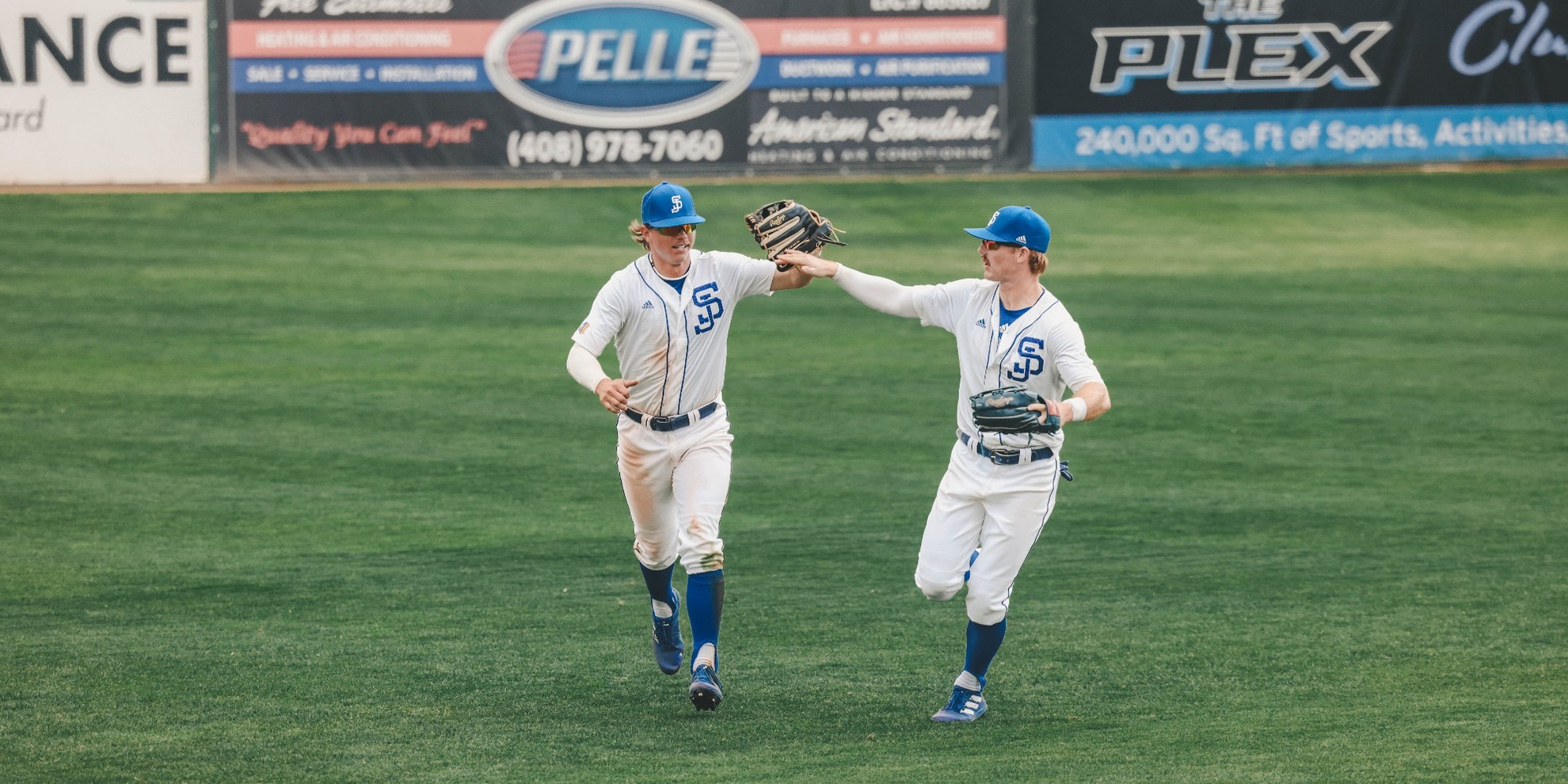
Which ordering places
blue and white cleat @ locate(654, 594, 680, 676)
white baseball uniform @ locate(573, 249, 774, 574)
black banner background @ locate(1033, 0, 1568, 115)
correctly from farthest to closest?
black banner background @ locate(1033, 0, 1568, 115) < blue and white cleat @ locate(654, 594, 680, 676) < white baseball uniform @ locate(573, 249, 774, 574)

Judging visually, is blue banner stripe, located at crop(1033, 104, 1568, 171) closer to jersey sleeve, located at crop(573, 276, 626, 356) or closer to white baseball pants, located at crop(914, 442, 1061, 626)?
jersey sleeve, located at crop(573, 276, 626, 356)

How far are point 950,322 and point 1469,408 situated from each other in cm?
761

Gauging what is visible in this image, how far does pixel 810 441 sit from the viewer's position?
40.2 ft

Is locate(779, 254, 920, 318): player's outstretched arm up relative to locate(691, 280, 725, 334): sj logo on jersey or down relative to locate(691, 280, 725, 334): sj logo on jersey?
up

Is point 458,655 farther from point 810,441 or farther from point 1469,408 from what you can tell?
point 1469,408

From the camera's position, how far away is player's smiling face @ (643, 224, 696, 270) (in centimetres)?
694

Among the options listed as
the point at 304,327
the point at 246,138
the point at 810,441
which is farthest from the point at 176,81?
the point at 810,441

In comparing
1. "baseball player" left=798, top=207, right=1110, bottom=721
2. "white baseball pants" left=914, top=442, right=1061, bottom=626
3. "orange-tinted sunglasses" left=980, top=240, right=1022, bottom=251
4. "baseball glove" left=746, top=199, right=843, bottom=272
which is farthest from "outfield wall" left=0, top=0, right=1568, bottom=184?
"white baseball pants" left=914, top=442, right=1061, bottom=626

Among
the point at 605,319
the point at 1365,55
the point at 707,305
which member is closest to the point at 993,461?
the point at 707,305

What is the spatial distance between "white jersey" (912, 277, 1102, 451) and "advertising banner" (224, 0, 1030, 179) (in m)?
16.5

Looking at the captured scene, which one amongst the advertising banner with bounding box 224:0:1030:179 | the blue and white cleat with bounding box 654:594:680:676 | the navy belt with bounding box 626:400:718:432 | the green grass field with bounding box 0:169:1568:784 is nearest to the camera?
the green grass field with bounding box 0:169:1568:784

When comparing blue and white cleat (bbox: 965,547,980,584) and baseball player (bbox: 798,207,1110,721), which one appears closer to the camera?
baseball player (bbox: 798,207,1110,721)

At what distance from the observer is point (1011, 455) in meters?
6.55

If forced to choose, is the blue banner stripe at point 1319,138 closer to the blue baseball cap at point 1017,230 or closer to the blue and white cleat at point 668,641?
the blue and white cleat at point 668,641
